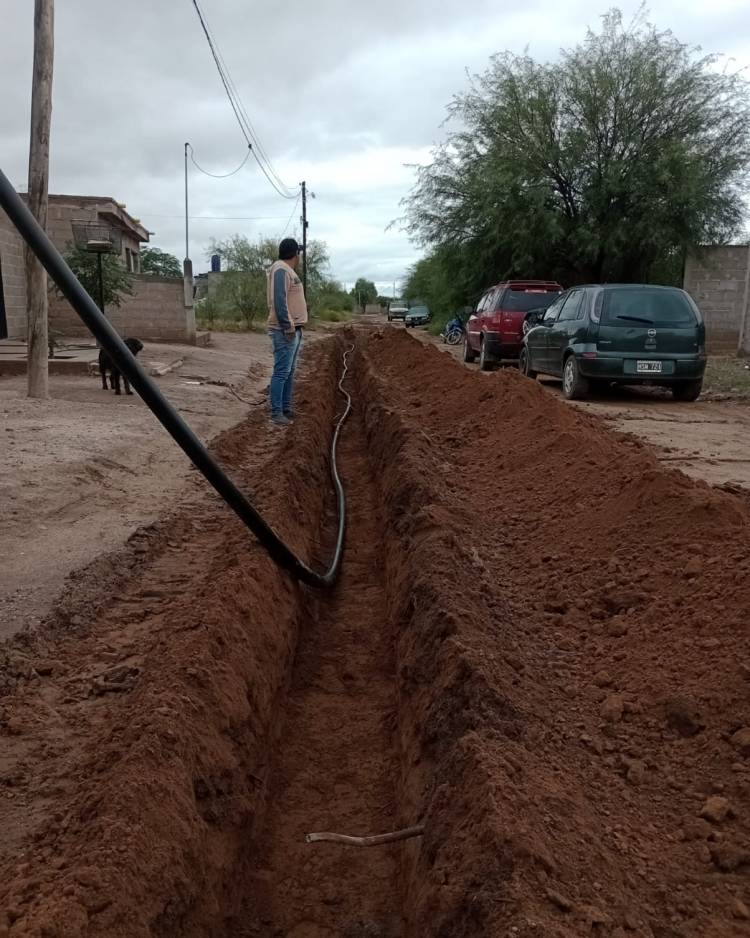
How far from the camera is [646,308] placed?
10844 millimetres

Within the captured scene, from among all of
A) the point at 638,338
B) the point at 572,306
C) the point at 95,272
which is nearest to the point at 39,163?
the point at 95,272

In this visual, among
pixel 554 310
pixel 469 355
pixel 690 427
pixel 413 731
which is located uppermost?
pixel 554 310

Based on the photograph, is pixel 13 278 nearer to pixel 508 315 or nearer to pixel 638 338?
pixel 508 315

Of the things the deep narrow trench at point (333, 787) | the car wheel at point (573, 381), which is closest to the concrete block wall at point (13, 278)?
the car wheel at point (573, 381)

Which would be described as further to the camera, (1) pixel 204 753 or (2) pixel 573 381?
(2) pixel 573 381

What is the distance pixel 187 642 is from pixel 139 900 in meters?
1.35

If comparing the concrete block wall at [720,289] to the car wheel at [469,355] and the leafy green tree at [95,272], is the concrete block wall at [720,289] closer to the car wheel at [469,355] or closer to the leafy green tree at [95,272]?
the car wheel at [469,355]

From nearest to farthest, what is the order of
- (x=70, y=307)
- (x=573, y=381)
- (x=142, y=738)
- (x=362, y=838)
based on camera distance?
(x=142, y=738)
(x=362, y=838)
(x=573, y=381)
(x=70, y=307)

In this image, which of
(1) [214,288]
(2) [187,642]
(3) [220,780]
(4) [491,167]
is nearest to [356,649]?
(2) [187,642]

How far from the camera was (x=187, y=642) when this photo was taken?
11.3 feet

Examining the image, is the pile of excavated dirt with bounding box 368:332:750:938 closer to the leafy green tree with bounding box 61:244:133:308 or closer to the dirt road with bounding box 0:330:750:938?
the dirt road with bounding box 0:330:750:938

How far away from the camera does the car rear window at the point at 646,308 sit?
35.3 ft

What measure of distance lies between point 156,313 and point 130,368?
1836cm

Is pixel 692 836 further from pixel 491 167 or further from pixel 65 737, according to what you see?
pixel 491 167
